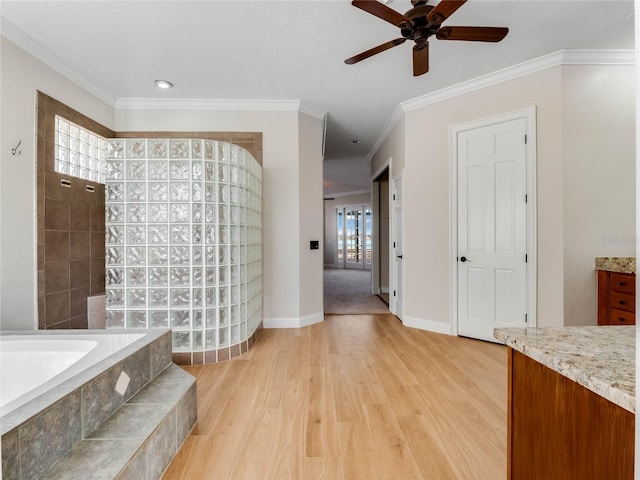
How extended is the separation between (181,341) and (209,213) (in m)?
1.12

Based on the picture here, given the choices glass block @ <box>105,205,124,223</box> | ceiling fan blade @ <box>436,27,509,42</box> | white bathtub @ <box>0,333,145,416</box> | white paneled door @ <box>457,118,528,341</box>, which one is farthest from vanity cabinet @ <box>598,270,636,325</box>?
glass block @ <box>105,205,124,223</box>

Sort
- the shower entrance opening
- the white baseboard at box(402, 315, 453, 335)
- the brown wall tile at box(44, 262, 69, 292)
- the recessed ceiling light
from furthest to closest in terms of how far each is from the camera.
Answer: the shower entrance opening < the white baseboard at box(402, 315, 453, 335) < the recessed ceiling light < the brown wall tile at box(44, 262, 69, 292)

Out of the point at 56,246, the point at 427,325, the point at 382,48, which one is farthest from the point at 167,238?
the point at 427,325

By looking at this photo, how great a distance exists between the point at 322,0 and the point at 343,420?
8.83ft

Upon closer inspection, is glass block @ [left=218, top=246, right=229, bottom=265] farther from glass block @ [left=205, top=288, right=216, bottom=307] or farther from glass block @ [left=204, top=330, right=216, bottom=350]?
glass block @ [left=204, top=330, right=216, bottom=350]

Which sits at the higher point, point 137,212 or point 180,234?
point 137,212

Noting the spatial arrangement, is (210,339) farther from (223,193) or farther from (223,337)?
(223,193)

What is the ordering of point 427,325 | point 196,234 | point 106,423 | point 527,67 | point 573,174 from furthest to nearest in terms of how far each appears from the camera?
1. point 427,325
2. point 527,67
3. point 573,174
4. point 196,234
5. point 106,423

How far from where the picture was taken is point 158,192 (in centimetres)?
247

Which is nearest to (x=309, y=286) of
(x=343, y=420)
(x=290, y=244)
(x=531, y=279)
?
(x=290, y=244)

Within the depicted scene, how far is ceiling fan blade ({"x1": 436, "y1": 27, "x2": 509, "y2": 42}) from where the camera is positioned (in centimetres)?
187

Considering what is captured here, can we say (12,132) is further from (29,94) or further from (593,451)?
(593,451)

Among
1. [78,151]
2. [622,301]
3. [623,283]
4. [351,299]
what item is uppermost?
[78,151]

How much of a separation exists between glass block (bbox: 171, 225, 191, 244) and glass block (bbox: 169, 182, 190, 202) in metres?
0.23
